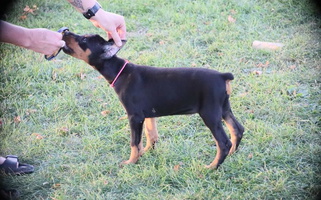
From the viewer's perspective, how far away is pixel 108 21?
3.77 meters

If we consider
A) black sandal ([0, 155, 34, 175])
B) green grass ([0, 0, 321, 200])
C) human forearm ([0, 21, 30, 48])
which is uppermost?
human forearm ([0, 21, 30, 48])

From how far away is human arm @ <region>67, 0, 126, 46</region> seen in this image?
3.78m

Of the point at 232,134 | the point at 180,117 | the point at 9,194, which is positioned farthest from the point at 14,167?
the point at 232,134

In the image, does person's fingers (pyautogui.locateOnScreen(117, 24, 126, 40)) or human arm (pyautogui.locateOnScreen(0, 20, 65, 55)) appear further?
person's fingers (pyautogui.locateOnScreen(117, 24, 126, 40))

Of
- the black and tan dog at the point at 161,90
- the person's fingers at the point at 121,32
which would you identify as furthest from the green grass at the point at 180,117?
the person's fingers at the point at 121,32

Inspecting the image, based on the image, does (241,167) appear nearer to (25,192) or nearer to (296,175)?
(296,175)

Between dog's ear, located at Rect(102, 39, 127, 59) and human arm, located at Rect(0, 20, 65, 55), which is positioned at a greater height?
human arm, located at Rect(0, 20, 65, 55)

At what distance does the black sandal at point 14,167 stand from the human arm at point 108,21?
4.79ft

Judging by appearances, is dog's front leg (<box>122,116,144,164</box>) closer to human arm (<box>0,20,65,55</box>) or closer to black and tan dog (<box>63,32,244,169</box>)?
black and tan dog (<box>63,32,244,169</box>)

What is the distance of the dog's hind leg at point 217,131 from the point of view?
370 centimetres

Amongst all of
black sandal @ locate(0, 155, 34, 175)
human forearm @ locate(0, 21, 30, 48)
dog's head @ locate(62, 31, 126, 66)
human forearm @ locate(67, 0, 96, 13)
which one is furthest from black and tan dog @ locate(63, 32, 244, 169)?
black sandal @ locate(0, 155, 34, 175)

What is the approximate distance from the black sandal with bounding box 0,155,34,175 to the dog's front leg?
0.91 metres

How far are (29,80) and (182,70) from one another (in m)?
2.84

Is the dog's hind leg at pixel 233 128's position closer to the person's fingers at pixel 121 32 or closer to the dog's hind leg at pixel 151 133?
the dog's hind leg at pixel 151 133
